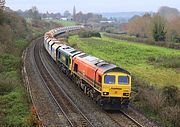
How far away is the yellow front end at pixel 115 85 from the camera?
25.0 metres

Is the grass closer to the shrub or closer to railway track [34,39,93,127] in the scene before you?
railway track [34,39,93,127]

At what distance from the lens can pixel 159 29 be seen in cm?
8344

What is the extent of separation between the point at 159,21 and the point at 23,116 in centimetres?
6718

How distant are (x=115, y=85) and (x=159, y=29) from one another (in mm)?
60781

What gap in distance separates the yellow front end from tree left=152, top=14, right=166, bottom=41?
194 ft

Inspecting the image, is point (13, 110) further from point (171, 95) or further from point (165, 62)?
point (165, 62)

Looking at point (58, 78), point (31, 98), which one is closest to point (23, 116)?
point (31, 98)

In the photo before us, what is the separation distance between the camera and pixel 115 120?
23.3 m

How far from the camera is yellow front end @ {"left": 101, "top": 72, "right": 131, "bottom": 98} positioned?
25.0 meters

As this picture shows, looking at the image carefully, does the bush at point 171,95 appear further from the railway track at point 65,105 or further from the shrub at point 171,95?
the railway track at point 65,105

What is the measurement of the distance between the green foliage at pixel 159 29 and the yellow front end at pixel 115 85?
5914 centimetres

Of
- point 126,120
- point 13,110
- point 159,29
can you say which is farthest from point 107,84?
point 159,29

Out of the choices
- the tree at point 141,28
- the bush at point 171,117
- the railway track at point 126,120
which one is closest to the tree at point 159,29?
the tree at point 141,28

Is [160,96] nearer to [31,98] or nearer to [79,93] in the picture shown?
[79,93]
